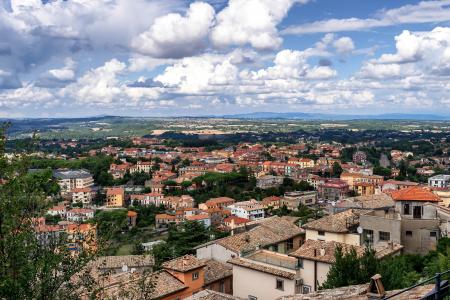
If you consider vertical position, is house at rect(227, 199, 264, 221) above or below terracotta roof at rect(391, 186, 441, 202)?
below

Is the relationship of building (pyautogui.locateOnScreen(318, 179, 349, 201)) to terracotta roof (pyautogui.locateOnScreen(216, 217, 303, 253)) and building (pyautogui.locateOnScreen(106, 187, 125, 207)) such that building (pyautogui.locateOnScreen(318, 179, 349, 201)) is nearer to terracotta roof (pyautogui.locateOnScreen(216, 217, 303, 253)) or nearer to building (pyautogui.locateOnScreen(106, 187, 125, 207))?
building (pyautogui.locateOnScreen(106, 187, 125, 207))

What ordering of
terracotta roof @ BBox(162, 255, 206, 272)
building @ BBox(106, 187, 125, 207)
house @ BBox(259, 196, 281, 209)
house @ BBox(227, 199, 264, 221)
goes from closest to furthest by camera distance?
terracotta roof @ BBox(162, 255, 206, 272)
house @ BBox(227, 199, 264, 221)
house @ BBox(259, 196, 281, 209)
building @ BBox(106, 187, 125, 207)

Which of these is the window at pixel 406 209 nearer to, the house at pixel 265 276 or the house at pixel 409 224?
the house at pixel 409 224

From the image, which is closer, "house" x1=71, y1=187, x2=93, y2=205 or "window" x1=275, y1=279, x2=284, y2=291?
"window" x1=275, y1=279, x2=284, y2=291

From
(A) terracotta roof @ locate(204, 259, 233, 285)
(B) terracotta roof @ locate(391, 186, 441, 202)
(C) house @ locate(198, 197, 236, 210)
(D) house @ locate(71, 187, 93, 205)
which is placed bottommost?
(D) house @ locate(71, 187, 93, 205)

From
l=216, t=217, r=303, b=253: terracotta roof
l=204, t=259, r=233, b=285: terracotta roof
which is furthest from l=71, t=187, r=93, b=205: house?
l=204, t=259, r=233, b=285: terracotta roof

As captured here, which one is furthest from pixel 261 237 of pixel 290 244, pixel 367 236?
pixel 367 236

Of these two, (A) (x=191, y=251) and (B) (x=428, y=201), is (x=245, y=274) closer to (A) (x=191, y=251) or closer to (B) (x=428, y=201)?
(B) (x=428, y=201)

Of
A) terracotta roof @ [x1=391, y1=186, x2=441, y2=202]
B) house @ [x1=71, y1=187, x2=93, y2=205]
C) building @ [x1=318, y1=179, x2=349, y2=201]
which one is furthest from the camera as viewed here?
house @ [x1=71, y1=187, x2=93, y2=205]
